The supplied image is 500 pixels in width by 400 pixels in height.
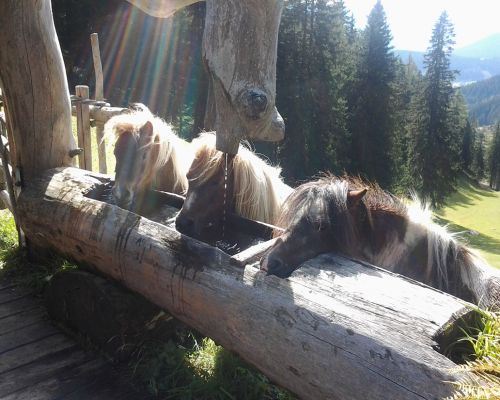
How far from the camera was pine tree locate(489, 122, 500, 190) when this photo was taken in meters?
62.5

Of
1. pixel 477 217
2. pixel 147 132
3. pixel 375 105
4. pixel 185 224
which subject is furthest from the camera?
pixel 477 217

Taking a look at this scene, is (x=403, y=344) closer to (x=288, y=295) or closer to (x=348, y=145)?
(x=288, y=295)

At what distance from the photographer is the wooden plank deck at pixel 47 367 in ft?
8.42

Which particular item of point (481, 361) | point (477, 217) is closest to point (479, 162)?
point (477, 217)

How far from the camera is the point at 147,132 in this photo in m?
3.84

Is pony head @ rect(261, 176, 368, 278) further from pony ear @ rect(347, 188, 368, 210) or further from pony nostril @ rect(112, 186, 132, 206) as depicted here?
pony nostril @ rect(112, 186, 132, 206)

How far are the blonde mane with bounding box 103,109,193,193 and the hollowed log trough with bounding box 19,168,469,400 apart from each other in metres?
0.95

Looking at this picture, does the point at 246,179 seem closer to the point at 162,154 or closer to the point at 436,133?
the point at 162,154

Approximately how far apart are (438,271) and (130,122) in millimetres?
2797

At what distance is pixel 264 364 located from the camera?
2.02 meters

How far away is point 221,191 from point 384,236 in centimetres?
121

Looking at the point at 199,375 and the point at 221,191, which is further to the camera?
the point at 221,191

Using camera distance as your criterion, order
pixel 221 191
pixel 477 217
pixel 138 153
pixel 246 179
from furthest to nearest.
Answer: pixel 477 217, pixel 138 153, pixel 246 179, pixel 221 191

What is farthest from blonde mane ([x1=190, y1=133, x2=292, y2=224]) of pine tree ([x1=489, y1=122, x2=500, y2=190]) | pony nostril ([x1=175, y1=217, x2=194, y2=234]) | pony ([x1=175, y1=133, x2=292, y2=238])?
pine tree ([x1=489, y1=122, x2=500, y2=190])
